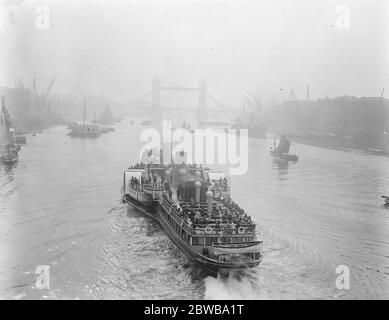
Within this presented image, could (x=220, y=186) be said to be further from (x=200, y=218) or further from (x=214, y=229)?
(x=214, y=229)

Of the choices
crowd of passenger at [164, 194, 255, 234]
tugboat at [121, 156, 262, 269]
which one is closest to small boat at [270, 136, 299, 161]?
tugboat at [121, 156, 262, 269]

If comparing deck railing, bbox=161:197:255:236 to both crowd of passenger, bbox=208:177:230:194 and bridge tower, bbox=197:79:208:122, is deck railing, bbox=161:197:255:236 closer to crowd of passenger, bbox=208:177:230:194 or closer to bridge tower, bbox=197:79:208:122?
crowd of passenger, bbox=208:177:230:194

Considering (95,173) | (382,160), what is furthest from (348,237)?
(382,160)

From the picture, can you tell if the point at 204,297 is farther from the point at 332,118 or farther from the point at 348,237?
the point at 332,118

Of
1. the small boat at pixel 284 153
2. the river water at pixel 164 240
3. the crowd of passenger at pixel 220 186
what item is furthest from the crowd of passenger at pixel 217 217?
the small boat at pixel 284 153

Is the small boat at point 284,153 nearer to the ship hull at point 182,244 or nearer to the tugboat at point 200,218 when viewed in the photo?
the tugboat at point 200,218
